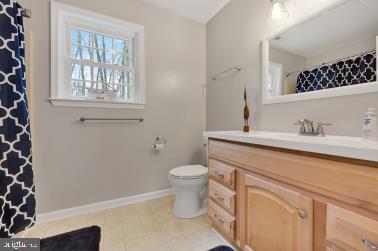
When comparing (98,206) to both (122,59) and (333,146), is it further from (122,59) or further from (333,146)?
(333,146)

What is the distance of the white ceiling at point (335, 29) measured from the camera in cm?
106

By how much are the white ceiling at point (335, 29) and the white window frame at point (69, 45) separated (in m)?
1.59

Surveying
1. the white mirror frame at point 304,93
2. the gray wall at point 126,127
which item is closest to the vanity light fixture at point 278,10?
the white mirror frame at point 304,93

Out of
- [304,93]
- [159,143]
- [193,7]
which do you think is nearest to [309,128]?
[304,93]

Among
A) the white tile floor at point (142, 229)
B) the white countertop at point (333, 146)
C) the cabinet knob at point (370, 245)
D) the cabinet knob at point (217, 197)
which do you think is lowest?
the white tile floor at point (142, 229)

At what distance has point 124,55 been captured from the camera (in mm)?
2219

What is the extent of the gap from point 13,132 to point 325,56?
2285mm

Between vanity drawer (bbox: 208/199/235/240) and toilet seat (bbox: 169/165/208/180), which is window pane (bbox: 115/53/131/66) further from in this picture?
vanity drawer (bbox: 208/199/235/240)

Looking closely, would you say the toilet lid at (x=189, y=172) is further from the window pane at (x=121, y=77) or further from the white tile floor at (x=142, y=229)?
the window pane at (x=121, y=77)

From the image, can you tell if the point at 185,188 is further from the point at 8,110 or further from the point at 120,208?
the point at 8,110

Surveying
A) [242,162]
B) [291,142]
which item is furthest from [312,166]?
[242,162]

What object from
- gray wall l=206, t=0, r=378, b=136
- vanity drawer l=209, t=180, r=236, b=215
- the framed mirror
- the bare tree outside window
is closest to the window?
the framed mirror

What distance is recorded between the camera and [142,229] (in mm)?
1594

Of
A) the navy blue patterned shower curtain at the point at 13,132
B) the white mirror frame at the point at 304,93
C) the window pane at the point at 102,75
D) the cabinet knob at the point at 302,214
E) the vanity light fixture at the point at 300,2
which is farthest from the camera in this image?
the window pane at the point at 102,75
